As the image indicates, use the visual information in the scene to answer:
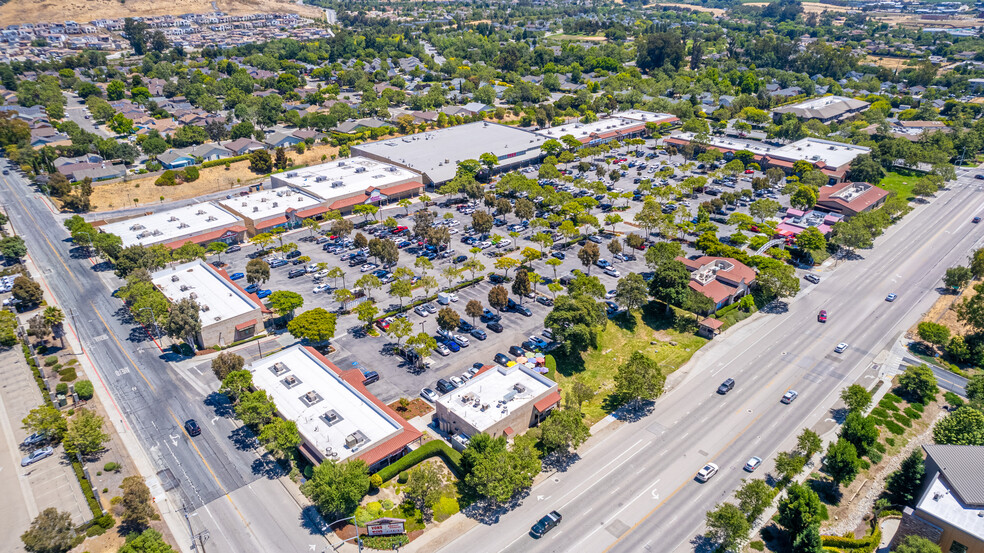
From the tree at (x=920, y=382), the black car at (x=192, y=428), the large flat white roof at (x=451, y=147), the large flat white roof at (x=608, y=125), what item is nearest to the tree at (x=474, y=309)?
the black car at (x=192, y=428)

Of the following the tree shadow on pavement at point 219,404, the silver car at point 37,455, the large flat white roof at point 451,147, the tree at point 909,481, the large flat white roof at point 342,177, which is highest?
the large flat white roof at point 451,147

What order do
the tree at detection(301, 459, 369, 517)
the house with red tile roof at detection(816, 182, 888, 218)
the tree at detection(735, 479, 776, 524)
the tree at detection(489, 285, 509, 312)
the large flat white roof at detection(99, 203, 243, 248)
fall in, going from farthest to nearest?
1. the house with red tile roof at detection(816, 182, 888, 218)
2. the large flat white roof at detection(99, 203, 243, 248)
3. the tree at detection(489, 285, 509, 312)
4. the tree at detection(735, 479, 776, 524)
5. the tree at detection(301, 459, 369, 517)

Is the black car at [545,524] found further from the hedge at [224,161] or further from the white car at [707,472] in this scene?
the hedge at [224,161]

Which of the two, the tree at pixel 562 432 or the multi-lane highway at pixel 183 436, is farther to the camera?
the tree at pixel 562 432

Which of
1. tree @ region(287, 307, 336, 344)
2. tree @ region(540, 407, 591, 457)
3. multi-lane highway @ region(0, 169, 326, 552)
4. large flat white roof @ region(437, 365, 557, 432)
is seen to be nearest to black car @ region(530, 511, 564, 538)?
tree @ region(540, 407, 591, 457)

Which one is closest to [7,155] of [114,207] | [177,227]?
[114,207]

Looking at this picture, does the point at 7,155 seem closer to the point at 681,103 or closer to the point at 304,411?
the point at 304,411

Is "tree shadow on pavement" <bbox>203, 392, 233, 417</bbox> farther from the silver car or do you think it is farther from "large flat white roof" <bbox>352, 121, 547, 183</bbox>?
"large flat white roof" <bbox>352, 121, 547, 183</bbox>
